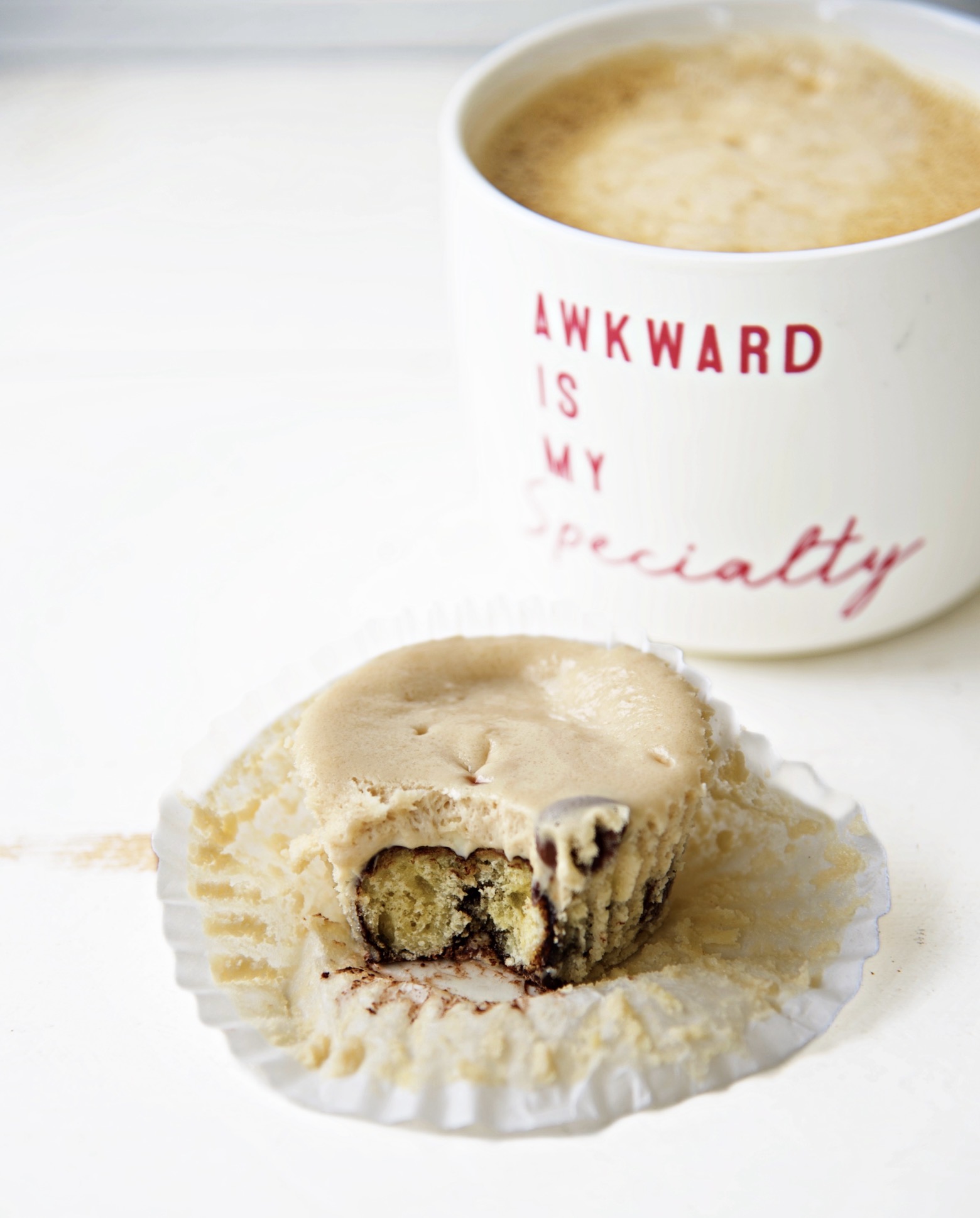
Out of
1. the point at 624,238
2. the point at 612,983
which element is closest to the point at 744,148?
the point at 624,238

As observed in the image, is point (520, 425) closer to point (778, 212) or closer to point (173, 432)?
point (778, 212)

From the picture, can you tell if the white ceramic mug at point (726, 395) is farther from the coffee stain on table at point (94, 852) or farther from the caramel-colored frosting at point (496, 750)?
the coffee stain on table at point (94, 852)

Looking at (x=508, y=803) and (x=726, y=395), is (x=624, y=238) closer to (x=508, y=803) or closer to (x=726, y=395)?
(x=726, y=395)

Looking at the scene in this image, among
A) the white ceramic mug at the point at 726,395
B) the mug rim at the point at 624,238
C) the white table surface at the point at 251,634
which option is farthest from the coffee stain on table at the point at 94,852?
the mug rim at the point at 624,238

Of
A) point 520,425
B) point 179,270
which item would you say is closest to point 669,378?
point 520,425

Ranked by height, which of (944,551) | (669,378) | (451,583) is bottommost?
(451,583)

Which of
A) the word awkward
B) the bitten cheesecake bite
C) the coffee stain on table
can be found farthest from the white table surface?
the word awkward

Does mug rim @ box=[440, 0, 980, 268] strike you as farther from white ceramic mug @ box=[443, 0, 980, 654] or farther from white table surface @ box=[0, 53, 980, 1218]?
white table surface @ box=[0, 53, 980, 1218]
